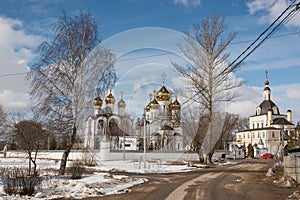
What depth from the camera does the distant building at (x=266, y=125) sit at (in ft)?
237

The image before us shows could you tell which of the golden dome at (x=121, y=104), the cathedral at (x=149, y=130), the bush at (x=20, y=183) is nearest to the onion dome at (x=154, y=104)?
the cathedral at (x=149, y=130)

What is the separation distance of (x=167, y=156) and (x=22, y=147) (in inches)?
828

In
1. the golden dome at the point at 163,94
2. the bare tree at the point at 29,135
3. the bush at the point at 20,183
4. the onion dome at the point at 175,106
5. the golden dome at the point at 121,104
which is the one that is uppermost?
the golden dome at the point at 163,94

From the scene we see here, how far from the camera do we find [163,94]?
44.8m

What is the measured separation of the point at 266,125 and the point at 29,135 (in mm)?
73024

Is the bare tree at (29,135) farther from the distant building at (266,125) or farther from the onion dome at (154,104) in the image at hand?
the distant building at (266,125)

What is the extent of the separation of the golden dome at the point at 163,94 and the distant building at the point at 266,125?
1313 inches

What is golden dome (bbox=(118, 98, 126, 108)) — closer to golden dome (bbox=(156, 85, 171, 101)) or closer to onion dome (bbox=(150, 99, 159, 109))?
onion dome (bbox=(150, 99, 159, 109))

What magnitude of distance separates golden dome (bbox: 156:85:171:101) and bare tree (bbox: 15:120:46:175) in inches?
1196

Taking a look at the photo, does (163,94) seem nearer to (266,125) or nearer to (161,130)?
(161,130)

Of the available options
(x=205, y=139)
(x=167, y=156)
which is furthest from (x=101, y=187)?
(x=167, y=156)

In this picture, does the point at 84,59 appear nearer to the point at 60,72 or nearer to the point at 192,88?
the point at 60,72

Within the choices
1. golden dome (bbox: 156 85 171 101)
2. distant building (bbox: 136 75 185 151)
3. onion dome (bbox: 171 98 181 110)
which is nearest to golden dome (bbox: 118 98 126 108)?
distant building (bbox: 136 75 185 151)

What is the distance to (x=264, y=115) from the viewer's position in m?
79.5
